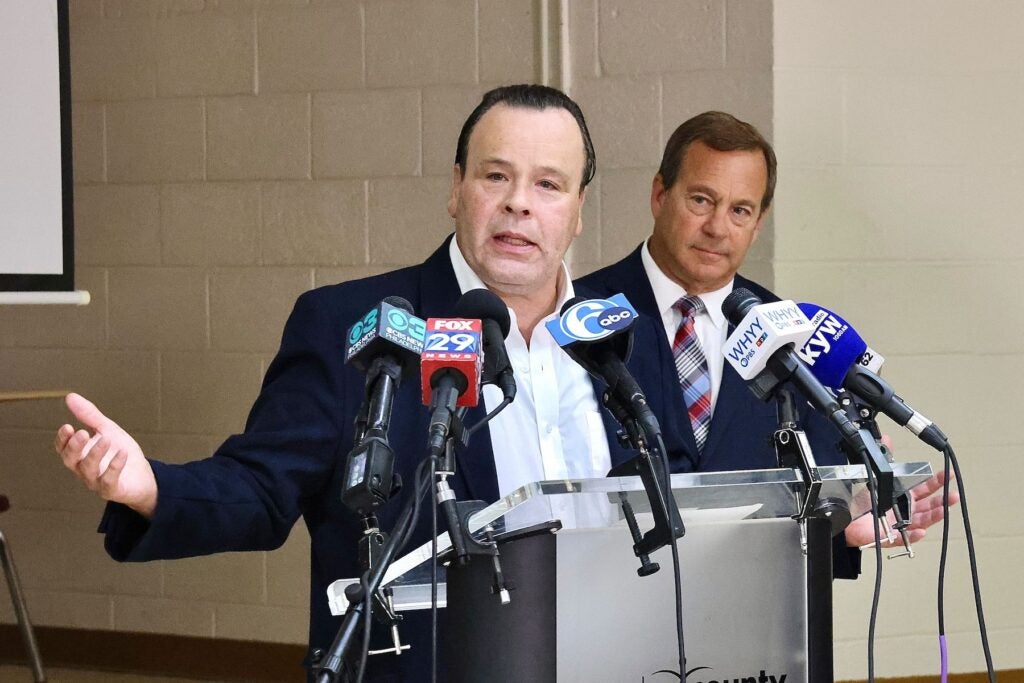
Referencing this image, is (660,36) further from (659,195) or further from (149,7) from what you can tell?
(149,7)

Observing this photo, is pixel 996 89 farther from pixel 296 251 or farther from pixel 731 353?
pixel 731 353

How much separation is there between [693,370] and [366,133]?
1.57 metres

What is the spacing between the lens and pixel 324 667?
1078 mm

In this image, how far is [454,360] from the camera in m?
1.20

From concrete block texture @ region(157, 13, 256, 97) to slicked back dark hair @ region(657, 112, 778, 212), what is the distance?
1545 millimetres

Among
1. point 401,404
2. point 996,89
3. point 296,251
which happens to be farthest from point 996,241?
point 401,404

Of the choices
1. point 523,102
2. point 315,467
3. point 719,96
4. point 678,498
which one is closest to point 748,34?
point 719,96

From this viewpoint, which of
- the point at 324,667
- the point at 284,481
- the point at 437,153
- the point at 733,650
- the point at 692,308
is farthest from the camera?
the point at 437,153

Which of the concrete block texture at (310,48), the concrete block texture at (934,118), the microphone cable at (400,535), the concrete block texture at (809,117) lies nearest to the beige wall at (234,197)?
the concrete block texture at (310,48)

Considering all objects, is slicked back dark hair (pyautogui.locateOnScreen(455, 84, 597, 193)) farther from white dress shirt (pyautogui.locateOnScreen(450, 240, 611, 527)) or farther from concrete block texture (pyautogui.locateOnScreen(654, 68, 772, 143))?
concrete block texture (pyautogui.locateOnScreen(654, 68, 772, 143))

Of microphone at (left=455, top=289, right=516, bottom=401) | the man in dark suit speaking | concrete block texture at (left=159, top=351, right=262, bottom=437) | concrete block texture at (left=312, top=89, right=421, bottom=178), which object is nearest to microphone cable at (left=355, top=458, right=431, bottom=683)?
microphone at (left=455, top=289, right=516, bottom=401)

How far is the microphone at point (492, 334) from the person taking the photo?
4.18ft

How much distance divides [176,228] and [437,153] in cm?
88

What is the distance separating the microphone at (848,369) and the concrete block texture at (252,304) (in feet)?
9.13
